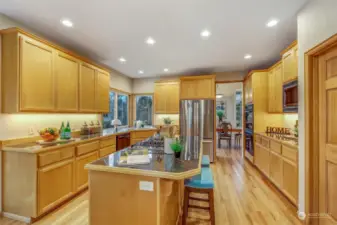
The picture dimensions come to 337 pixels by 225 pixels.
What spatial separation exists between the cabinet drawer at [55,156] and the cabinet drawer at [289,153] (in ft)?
11.1

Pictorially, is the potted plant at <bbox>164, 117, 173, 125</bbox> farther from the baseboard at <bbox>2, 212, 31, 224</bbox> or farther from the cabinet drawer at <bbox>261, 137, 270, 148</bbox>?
the baseboard at <bbox>2, 212, 31, 224</bbox>

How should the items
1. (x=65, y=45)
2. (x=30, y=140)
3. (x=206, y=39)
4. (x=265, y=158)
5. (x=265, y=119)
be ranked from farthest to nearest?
1. (x=265, y=119)
2. (x=265, y=158)
3. (x=65, y=45)
4. (x=206, y=39)
5. (x=30, y=140)

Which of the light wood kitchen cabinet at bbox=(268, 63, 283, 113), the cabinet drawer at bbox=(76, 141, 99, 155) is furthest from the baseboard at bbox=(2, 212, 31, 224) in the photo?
the light wood kitchen cabinet at bbox=(268, 63, 283, 113)

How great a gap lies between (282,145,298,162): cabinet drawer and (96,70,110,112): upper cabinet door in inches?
148

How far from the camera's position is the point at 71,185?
264 centimetres

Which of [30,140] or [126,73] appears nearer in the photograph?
[30,140]

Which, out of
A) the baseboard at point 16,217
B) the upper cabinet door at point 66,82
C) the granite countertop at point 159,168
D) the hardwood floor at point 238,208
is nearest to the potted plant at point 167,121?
the hardwood floor at point 238,208

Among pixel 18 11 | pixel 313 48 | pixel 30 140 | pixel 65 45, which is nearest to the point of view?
pixel 313 48

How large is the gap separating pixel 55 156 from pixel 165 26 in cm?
252

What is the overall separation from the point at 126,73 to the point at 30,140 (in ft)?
11.8

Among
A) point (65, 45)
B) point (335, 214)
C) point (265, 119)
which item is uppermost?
point (65, 45)

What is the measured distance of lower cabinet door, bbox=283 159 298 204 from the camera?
2.44 meters

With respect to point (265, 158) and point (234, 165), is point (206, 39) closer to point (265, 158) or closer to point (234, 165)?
point (265, 158)

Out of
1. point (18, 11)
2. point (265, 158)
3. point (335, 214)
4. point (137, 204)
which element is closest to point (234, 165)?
point (265, 158)
